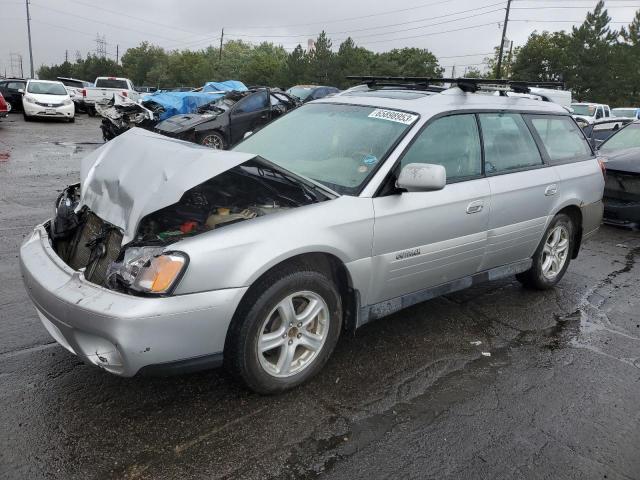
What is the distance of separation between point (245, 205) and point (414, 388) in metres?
1.47

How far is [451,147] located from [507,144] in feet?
2.33

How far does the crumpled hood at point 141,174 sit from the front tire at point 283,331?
2.18 feet

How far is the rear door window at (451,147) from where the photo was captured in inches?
140

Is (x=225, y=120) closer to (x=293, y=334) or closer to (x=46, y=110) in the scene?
(x=293, y=334)

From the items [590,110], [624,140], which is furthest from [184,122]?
[590,110]

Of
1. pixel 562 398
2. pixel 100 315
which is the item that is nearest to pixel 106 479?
Answer: pixel 100 315

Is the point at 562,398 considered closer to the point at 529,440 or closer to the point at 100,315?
the point at 529,440

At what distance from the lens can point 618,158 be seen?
770 cm

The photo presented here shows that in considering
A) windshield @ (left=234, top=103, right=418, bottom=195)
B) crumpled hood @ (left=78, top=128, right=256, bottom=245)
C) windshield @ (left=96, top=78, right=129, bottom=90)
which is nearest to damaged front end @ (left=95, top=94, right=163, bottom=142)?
windshield @ (left=234, top=103, right=418, bottom=195)

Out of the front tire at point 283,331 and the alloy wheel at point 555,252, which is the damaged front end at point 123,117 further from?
the front tire at point 283,331

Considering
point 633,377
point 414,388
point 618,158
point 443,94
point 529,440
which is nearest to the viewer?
point 529,440

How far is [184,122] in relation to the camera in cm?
1267

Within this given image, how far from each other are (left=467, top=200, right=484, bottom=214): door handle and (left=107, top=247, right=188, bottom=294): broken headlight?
2.09 m

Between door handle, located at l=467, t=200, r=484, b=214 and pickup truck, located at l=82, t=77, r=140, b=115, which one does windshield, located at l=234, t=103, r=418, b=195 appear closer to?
door handle, located at l=467, t=200, r=484, b=214
